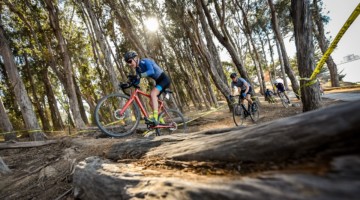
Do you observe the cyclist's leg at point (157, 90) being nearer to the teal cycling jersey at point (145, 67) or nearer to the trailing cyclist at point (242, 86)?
the teal cycling jersey at point (145, 67)

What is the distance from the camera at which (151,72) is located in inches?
224

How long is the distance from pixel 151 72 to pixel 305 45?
4.24 m

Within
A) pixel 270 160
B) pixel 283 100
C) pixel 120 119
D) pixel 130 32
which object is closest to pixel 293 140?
pixel 270 160

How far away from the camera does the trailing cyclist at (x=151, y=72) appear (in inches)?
221

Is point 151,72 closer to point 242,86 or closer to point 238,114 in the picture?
point 242,86

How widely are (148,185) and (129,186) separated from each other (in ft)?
1.01

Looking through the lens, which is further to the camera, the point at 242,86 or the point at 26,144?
the point at 242,86

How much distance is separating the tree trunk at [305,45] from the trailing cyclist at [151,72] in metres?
3.83

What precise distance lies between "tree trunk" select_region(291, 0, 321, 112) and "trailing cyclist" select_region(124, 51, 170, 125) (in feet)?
12.6

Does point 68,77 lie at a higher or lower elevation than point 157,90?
higher

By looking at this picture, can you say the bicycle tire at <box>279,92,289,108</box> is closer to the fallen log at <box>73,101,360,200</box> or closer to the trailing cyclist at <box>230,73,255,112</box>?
the trailing cyclist at <box>230,73,255,112</box>

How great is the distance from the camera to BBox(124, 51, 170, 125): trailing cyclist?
18.4 ft

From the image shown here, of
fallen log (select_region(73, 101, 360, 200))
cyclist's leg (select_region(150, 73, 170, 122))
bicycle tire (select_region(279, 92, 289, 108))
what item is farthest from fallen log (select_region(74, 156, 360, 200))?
bicycle tire (select_region(279, 92, 289, 108))

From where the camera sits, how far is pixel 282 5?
78.1ft
